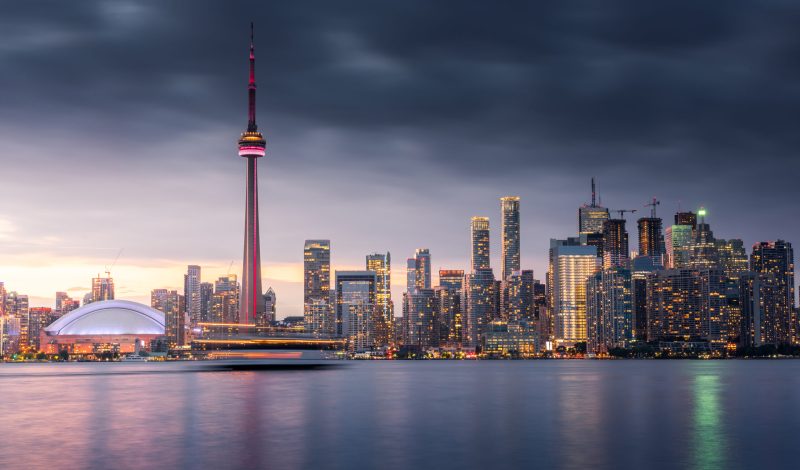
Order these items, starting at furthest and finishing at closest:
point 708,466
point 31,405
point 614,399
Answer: point 614,399, point 31,405, point 708,466

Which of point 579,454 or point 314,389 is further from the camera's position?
point 314,389

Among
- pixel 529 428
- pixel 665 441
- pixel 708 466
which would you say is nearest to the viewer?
pixel 708 466

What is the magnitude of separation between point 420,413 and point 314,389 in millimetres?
52338

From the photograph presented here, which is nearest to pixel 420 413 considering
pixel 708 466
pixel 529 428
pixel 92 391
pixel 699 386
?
pixel 529 428

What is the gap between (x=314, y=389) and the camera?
5930 inches

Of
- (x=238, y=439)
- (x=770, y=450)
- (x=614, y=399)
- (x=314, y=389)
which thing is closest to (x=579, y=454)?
(x=770, y=450)

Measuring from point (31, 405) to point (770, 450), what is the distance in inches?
3465

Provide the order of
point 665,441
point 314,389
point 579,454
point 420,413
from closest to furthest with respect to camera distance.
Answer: point 579,454 < point 665,441 < point 420,413 < point 314,389

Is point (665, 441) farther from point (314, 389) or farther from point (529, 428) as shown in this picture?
point (314, 389)

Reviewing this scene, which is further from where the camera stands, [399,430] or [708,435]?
[399,430]

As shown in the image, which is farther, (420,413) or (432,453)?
(420,413)

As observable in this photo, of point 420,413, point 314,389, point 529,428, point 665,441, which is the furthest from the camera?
point 314,389

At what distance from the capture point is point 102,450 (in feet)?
222

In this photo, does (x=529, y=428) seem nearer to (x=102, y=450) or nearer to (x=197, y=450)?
(x=197, y=450)
